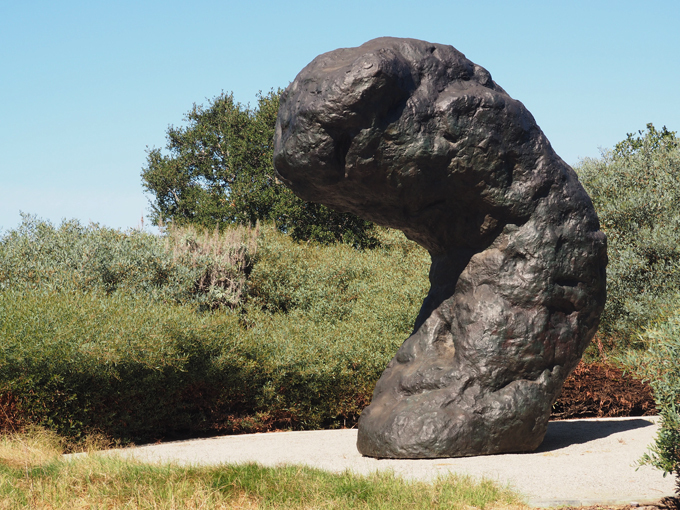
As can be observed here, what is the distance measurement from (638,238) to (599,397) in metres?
4.27

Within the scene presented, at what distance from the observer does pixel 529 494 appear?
4.67 metres

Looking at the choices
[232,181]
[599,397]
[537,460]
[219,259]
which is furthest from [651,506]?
[232,181]

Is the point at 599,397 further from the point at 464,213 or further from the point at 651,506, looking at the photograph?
the point at 651,506

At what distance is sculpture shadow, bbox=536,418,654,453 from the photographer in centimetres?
666

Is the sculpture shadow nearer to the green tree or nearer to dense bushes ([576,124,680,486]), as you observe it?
dense bushes ([576,124,680,486])

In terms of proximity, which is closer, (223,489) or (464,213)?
(223,489)

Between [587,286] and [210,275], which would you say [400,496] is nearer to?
[587,286]

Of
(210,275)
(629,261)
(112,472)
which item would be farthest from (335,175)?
(629,261)

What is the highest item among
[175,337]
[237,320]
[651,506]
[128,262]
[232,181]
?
[232,181]

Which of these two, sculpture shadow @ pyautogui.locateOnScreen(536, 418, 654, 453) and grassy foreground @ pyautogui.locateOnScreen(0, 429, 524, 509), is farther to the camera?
sculpture shadow @ pyautogui.locateOnScreen(536, 418, 654, 453)

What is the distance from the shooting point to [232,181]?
22672 mm

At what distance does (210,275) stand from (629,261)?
323 inches

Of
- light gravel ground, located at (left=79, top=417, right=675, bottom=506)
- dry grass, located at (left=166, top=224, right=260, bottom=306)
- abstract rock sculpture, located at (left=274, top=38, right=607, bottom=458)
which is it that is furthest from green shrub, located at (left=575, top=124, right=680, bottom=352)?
dry grass, located at (left=166, top=224, right=260, bottom=306)

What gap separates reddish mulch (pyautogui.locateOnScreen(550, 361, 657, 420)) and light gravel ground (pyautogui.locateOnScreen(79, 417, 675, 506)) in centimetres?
146
